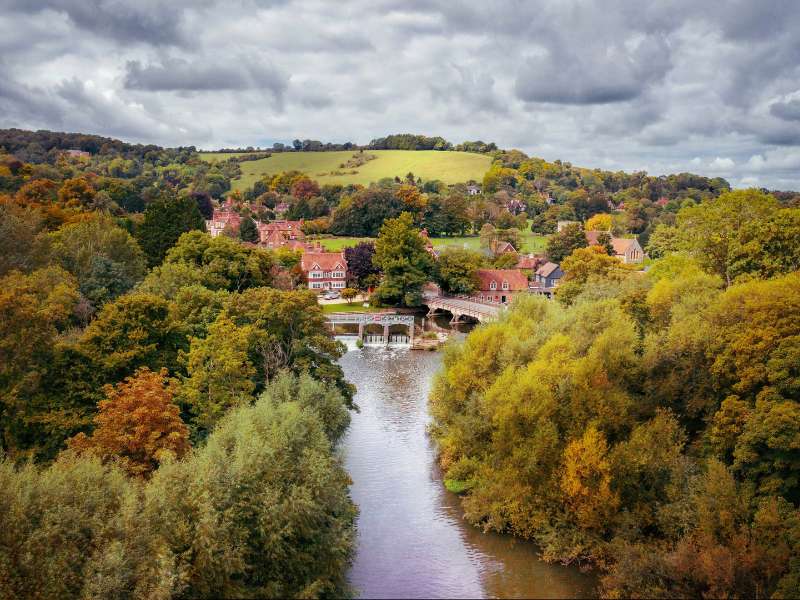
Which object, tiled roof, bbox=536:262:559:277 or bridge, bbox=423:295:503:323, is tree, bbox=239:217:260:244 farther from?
tiled roof, bbox=536:262:559:277

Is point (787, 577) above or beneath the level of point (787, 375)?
beneath

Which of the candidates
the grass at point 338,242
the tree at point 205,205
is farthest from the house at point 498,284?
the tree at point 205,205

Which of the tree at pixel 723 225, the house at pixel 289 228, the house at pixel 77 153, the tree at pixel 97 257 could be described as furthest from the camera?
the house at pixel 77 153

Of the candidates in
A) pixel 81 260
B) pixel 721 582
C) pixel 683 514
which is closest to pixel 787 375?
pixel 683 514

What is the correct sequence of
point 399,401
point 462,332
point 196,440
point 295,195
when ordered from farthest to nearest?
point 295,195
point 462,332
point 399,401
point 196,440

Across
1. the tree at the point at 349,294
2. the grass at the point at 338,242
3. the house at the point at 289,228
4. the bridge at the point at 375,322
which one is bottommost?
the bridge at the point at 375,322

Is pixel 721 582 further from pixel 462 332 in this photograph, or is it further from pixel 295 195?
pixel 295 195

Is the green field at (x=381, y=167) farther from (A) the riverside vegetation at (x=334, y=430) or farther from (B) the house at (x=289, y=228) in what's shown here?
(A) the riverside vegetation at (x=334, y=430)

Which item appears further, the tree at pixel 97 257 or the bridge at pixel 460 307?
the bridge at pixel 460 307
